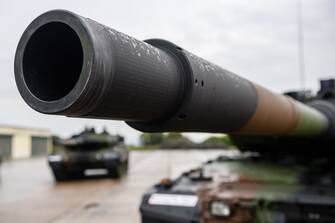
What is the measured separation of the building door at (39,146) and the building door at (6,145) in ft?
12.9

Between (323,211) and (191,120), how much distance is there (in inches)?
103

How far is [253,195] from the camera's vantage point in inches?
152

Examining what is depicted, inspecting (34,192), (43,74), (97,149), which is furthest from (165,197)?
(97,149)

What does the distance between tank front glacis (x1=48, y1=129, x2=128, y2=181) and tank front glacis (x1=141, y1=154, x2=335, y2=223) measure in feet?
29.8

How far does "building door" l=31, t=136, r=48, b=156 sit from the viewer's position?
1302 inches

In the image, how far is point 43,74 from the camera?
128 centimetres

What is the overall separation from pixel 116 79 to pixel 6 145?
29.7 m

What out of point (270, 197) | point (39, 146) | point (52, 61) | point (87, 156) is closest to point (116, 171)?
point (87, 156)

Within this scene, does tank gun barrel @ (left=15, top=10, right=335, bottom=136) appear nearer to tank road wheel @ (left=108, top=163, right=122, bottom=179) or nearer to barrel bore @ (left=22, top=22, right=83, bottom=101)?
barrel bore @ (left=22, top=22, right=83, bottom=101)

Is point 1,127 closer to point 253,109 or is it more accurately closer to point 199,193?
point 199,193

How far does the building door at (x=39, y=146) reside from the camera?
33072mm

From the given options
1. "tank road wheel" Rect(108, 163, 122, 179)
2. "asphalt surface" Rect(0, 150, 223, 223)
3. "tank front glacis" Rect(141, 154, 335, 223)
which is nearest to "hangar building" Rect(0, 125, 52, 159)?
"asphalt surface" Rect(0, 150, 223, 223)

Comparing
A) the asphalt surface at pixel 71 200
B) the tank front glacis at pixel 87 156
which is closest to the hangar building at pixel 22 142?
the tank front glacis at pixel 87 156

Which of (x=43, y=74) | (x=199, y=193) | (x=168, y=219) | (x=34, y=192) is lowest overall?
(x=34, y=192)
